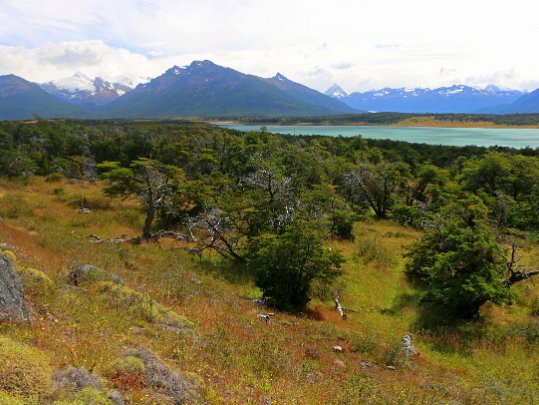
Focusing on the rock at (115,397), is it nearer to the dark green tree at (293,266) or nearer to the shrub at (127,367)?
the shrub at (127,367)

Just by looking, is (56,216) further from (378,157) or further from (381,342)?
(378,157)

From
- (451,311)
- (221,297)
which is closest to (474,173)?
(451,311)

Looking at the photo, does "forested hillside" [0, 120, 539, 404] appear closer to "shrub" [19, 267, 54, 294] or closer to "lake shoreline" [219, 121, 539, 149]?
"shrub" [19, 267, 54, 294]

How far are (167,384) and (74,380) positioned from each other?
4.74 feet

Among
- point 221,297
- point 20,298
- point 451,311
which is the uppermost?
point 20,298

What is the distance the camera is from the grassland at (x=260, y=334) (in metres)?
7.50

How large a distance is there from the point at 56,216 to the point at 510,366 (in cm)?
3047

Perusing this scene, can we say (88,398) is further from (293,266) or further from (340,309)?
(340,309)

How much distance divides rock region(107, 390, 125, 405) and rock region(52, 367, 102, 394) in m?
0.22

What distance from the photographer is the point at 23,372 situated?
208 inches

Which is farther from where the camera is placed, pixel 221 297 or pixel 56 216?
pixel 56 216

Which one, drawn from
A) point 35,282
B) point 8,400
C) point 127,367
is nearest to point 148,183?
point 35,282

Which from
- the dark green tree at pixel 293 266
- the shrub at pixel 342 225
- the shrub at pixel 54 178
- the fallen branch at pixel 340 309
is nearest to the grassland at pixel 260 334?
the fallen branch at pixel 340 309

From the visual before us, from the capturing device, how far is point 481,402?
8.36m
